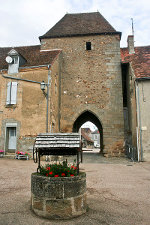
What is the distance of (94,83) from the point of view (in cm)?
1380

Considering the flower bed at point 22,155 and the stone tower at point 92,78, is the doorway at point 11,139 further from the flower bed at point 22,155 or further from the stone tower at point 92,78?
the stone tower at point 92,78

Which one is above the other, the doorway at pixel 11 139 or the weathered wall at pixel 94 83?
the weathered wall at pixel 94 83

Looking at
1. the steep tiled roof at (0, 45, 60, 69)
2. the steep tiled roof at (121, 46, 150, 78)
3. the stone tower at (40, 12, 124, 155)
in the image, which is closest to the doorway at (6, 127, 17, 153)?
→ the stone tower at (40, 12, 124, 155)

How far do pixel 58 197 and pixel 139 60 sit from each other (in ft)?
40.5

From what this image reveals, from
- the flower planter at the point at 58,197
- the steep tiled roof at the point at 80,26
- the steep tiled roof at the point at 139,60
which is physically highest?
the steep tiled roof at the point at 80,26

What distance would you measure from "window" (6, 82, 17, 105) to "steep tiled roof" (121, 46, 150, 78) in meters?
7.92

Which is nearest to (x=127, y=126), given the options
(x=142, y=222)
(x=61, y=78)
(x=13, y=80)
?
(x=61, y=78)

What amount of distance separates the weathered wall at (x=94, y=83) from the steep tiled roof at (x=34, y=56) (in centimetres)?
105

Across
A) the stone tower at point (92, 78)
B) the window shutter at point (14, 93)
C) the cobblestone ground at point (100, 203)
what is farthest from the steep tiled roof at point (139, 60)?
the window shutter at point (14, 93)

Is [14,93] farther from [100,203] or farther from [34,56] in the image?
[100,203]

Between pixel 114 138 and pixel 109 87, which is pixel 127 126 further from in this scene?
pixel 109 87

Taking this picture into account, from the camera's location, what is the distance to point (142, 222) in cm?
298

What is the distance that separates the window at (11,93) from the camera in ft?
38.3

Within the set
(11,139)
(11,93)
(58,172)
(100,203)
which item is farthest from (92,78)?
(58,172)
